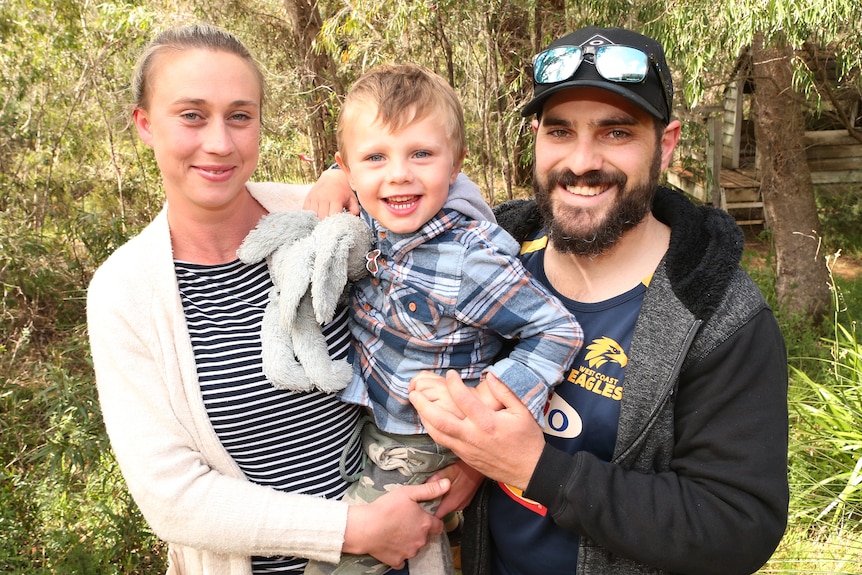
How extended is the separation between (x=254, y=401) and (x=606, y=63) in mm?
1465

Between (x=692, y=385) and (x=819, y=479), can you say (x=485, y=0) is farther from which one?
(x=692, y=385)

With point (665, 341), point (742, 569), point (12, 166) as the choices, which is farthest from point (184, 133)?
point (12, 166)

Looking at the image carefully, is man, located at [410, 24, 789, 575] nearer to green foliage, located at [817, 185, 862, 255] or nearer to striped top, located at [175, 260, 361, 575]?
striped top, located at [175, 260, 361, 575]

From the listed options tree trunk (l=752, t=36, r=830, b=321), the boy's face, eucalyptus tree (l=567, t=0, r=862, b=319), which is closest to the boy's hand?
the boy's face

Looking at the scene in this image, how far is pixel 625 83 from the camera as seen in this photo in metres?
1.97

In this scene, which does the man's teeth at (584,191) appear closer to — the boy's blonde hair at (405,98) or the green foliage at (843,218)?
the boy's blonde hair at (405,98)

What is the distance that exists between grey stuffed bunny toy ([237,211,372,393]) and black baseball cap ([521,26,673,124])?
2.33ft

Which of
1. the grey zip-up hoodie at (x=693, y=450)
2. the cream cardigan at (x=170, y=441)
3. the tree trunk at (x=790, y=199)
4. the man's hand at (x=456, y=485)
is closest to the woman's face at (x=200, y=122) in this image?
the cream cardigan at (x=170, y=441)

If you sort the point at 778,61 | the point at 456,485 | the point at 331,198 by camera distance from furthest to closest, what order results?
the point at 778,61 → the point at 331,198 → the point at 456,485

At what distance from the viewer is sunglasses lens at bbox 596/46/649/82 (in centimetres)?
197

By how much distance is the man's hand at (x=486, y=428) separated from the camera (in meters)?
1.85

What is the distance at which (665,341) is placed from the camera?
1.81 metres

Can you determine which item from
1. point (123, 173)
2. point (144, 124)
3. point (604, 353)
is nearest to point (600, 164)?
point (604, 353)

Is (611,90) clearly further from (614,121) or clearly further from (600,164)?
(600,164)
